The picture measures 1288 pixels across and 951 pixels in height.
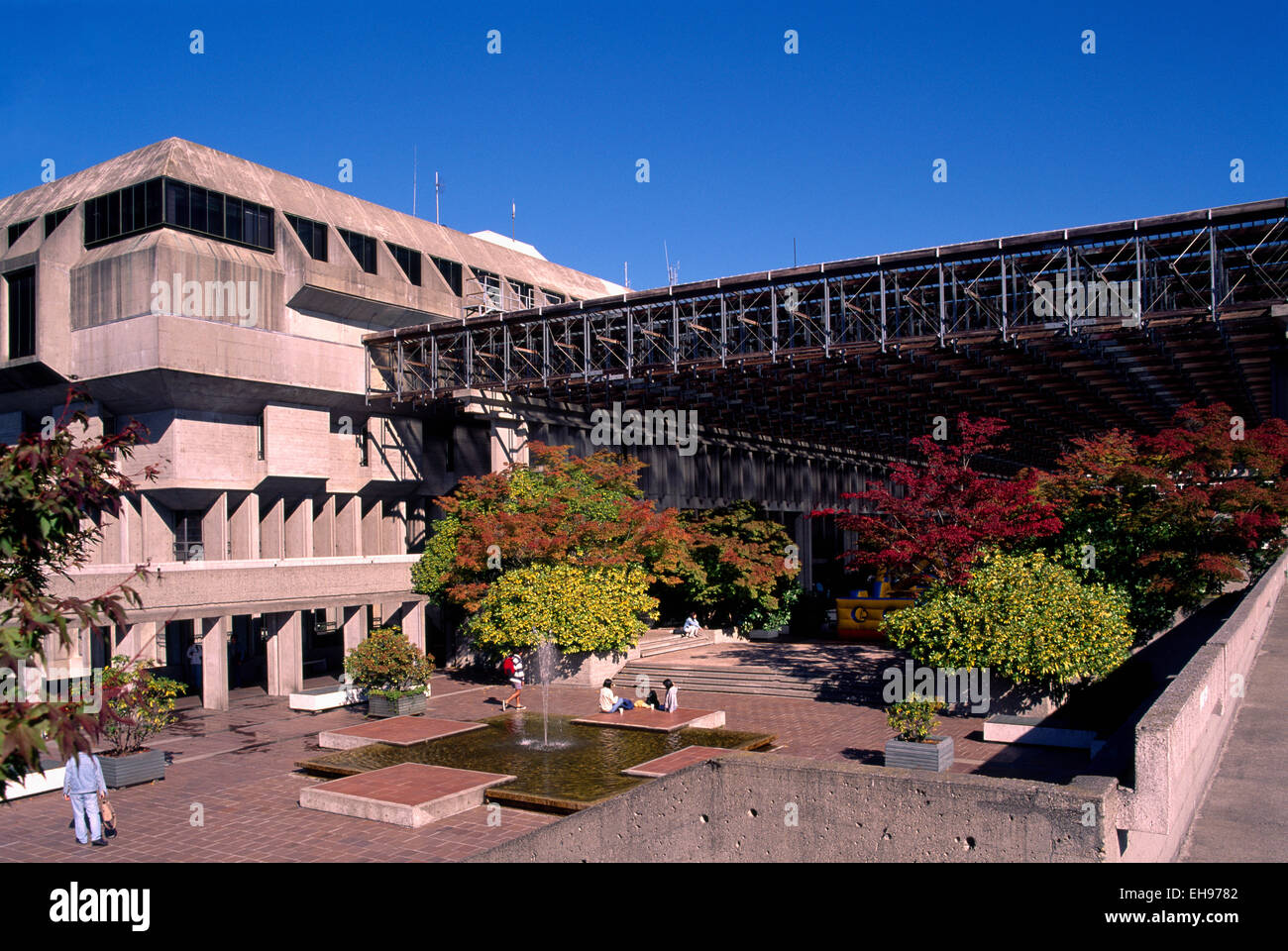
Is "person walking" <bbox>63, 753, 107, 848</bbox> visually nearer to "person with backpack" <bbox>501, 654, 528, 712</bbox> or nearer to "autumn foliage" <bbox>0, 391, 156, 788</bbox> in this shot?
"autumn foliage" <bbox>0, 391, 156, 788</bbox>

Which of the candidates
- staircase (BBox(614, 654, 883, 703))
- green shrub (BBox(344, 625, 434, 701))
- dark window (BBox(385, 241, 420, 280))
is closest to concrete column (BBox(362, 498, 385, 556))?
dark window (BBox(385, 241, 420, 280))

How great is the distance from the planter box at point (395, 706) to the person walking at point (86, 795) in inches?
445

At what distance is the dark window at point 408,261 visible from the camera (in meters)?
41.2

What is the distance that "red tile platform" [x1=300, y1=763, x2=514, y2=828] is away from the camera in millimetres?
15266

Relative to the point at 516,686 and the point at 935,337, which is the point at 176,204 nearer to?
the point at 516,686

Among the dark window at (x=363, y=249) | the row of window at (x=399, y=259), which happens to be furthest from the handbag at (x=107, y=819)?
the dark window at (x=363, y=249)

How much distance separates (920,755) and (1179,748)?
8674 millimetres

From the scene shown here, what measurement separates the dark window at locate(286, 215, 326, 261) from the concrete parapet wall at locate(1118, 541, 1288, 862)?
32617 millimetres

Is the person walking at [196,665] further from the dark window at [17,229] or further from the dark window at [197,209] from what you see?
the dark window at [17,229]

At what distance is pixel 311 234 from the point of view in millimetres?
37938

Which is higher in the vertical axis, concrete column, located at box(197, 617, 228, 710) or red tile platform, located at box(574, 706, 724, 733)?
concrete column, located at box(197, 617, 228, 710)
